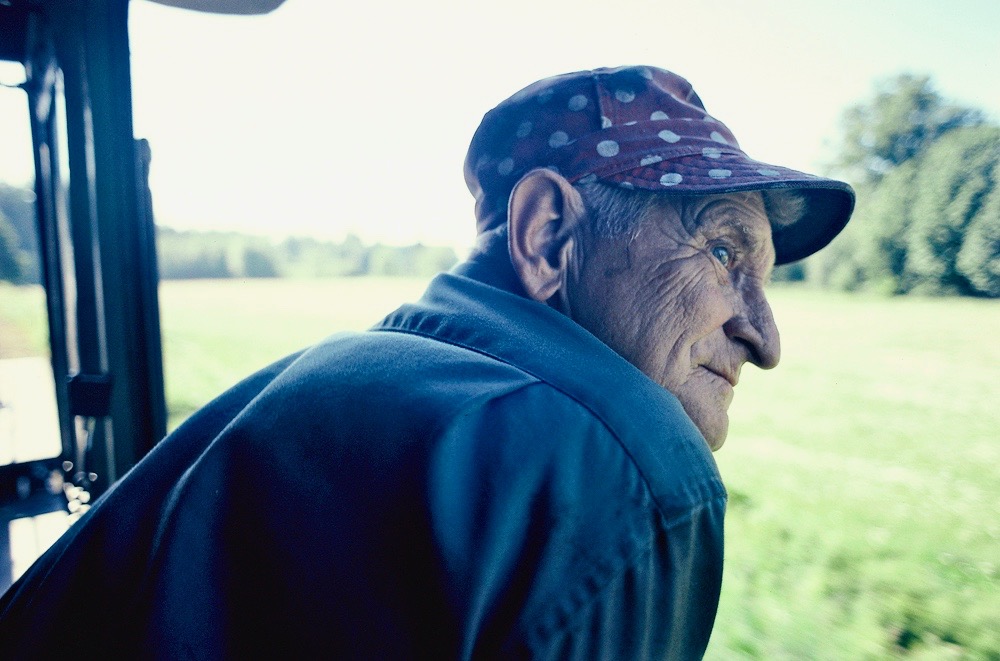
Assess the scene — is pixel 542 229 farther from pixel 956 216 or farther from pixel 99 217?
pixel 99 217

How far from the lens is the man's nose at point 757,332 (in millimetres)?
1373

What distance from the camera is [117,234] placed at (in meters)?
2.25

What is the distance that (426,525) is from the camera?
2.43ft

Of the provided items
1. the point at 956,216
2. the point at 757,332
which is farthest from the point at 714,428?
the point at 956,216

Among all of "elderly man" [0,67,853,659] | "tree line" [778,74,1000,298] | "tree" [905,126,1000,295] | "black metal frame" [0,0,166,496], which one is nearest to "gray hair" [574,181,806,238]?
"elderly man" [0,67,853,659]

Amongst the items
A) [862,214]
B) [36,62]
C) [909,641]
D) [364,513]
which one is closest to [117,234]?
[36,62]

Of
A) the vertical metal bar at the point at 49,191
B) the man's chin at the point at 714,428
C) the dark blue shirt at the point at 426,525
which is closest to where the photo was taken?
the dark blue shirt at the point at 426,525

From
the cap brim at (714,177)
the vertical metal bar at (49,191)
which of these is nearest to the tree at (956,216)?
the cap brim at (714,177)

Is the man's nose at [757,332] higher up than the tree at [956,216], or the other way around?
the tree at [956,216]

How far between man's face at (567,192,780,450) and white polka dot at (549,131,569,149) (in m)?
0.18

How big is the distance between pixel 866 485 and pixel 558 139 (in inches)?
71.9

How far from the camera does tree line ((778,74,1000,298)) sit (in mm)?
1694

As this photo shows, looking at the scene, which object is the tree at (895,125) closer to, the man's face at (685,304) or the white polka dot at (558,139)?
the man's face at (685,304)

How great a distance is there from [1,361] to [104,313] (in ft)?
4.75
